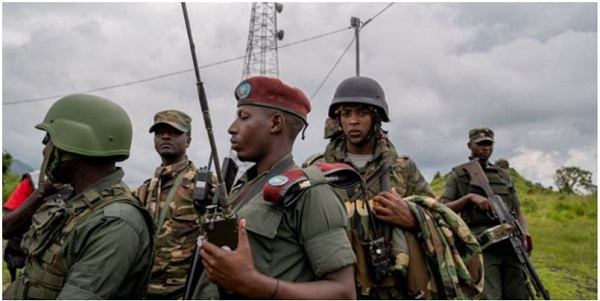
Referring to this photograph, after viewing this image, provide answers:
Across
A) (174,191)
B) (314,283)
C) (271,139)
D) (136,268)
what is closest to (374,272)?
(314,283)

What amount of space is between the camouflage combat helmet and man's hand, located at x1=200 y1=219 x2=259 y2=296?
161 cm

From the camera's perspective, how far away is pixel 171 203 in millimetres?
4488

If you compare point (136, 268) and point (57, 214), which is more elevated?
point (57, 214)

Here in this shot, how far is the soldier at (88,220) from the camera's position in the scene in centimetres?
225

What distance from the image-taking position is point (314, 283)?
2062mm

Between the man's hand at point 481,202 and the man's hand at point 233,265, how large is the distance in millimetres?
4205

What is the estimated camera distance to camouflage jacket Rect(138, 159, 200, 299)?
14.0 feet

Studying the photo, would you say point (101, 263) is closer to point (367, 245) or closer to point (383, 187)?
point (367, 245)

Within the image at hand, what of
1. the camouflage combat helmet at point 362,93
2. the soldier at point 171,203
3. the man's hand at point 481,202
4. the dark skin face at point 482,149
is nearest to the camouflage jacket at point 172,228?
the soldier at point 171,203

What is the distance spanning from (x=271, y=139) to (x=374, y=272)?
78cm

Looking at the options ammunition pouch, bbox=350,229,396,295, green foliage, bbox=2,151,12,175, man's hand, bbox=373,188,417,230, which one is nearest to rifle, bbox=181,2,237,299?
ammunition pouch, bbox=350,229,396,295

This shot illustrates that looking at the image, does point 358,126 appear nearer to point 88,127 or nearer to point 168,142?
point 88,127

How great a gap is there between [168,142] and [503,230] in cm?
324

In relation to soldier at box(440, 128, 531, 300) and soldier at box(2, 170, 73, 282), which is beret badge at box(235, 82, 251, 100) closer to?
soldier at box(2, 170, 73, 282)
